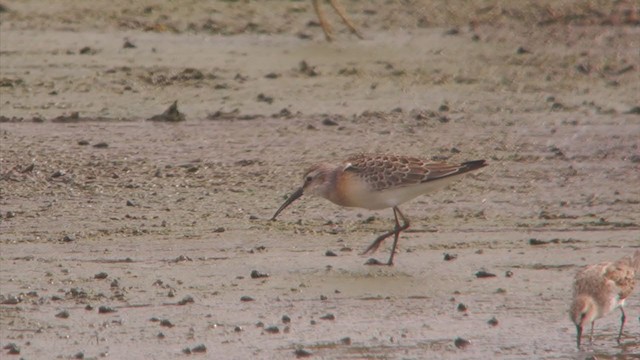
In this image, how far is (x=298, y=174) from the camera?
11.9m

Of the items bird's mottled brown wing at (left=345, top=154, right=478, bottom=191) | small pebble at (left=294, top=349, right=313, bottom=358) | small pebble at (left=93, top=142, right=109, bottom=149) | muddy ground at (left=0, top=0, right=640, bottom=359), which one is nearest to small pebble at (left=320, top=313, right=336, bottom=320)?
muddy ground at (left=0, top=0, right=640, bottom=359)

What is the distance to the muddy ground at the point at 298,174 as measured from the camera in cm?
862

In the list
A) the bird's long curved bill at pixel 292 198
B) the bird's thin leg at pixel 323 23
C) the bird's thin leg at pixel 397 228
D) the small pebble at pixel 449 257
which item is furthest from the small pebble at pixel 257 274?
the bird's thin leg at pixel 323 23

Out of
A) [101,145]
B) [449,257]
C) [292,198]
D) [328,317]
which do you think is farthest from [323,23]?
[328,317]

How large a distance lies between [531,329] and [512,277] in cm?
84

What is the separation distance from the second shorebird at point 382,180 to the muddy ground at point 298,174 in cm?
32

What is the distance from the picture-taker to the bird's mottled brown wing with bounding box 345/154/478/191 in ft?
32.7

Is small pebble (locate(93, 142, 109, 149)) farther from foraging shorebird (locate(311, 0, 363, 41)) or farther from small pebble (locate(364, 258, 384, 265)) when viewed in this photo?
foraging shorebird (locate(311, 0, 363, 41))

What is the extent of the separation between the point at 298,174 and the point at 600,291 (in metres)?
3.98

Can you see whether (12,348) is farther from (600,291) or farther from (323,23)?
(323,23)

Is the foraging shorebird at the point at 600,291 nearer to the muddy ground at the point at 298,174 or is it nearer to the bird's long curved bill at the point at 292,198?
the muddy ground at the point at 298,174

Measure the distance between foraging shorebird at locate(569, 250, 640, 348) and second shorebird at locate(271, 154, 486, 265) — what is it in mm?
1454

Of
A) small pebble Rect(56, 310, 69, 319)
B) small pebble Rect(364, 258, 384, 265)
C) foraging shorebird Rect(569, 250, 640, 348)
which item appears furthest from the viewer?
small pebble Rect(364, 258, 384, 265)

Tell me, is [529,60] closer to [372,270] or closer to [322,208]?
[322,208]
